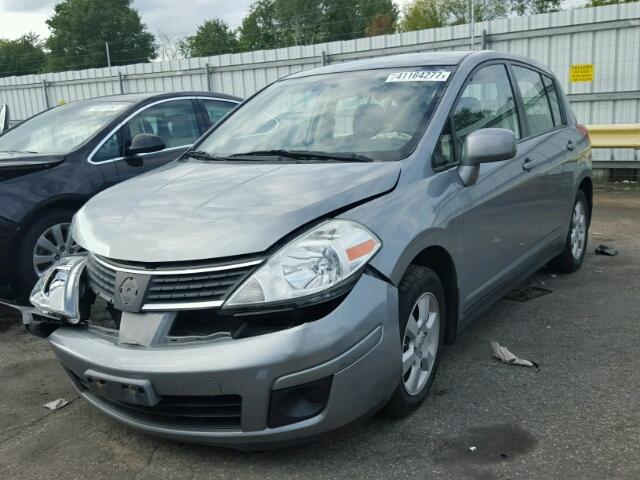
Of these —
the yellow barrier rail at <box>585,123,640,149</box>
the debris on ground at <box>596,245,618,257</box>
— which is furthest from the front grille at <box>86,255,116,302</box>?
the yellow barrier rail at <box>585,123,640,149</box>

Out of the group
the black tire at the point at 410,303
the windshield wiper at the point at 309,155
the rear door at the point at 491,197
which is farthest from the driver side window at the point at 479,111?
the black tire at the point at 410,303

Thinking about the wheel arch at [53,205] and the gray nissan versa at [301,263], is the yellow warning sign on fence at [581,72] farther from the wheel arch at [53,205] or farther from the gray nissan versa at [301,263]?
the wheel arch at [53,205]

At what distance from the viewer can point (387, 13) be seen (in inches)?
2218

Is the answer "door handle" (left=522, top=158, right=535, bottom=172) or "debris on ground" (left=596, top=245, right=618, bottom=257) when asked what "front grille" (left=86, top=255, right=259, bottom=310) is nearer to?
"door handle" (left=522, top=158, right=535, bottom=172)

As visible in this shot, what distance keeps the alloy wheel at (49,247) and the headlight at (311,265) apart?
2.55 metres

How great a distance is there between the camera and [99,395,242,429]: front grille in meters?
2.35

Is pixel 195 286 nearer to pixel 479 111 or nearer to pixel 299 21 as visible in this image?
pixel 479 111

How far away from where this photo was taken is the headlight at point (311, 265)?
7.55ft

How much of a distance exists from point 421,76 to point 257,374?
6.74 ft

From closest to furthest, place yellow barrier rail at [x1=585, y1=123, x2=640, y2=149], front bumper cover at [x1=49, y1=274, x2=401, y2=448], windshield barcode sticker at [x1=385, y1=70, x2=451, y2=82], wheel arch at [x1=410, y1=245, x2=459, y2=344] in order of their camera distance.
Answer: front bumper cover at [x1=49, y1=274, x2=401, y2=448], wheel arch at [x1=410, y1=245, x2=459, y2=344], windshield barcode sticker at [x1=385, y1=70, x2=451, y2=82], yellow barrier rail at [x1=585, y1=123, x2=640, y2=149]

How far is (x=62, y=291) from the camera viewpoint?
279 centimetres

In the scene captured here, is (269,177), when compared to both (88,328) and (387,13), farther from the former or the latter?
(387,13)

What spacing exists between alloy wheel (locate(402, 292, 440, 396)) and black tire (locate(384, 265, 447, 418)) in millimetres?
27

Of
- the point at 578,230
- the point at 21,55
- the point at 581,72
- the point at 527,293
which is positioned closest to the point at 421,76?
the point at 527,293
